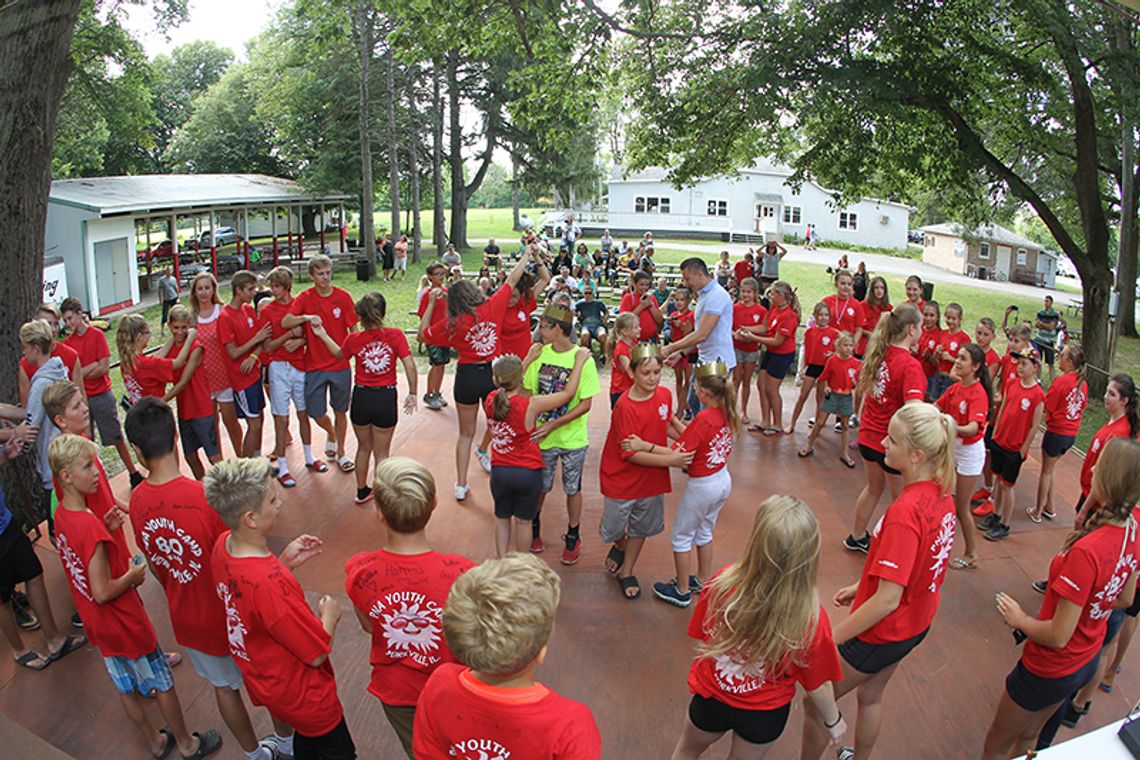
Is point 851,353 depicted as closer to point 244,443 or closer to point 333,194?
point 244,443

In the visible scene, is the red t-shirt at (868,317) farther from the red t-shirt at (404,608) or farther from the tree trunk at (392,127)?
the tree trunk at (392,127)

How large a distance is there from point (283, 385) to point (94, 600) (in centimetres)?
358

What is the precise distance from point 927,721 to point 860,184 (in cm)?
961

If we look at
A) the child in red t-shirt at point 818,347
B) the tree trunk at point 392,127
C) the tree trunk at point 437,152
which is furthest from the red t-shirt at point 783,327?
the tree trunk at point 437,152

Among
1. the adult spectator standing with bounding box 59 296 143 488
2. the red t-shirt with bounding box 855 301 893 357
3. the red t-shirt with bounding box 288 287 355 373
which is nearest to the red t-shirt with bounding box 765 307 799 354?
the red t-shirt with bounding box 855 301 893 357

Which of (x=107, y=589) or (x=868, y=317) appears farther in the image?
(x=868, y=317)

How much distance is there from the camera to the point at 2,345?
605 cm

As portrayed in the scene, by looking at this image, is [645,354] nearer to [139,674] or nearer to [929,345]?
[139,674]

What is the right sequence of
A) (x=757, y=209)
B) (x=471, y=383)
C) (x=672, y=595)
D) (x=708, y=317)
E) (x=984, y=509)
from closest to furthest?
(x=672, y=595), (x=471, y=383), (x=984, y=509), (x=708, y=317), (x=757, y=209)

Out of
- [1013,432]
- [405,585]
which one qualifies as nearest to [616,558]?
[405,585]

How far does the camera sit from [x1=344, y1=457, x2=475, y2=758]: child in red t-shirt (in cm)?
270

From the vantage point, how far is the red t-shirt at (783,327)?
26.1 ft

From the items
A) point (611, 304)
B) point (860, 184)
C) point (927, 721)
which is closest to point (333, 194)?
point (611, 304)

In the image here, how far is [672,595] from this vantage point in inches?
196
